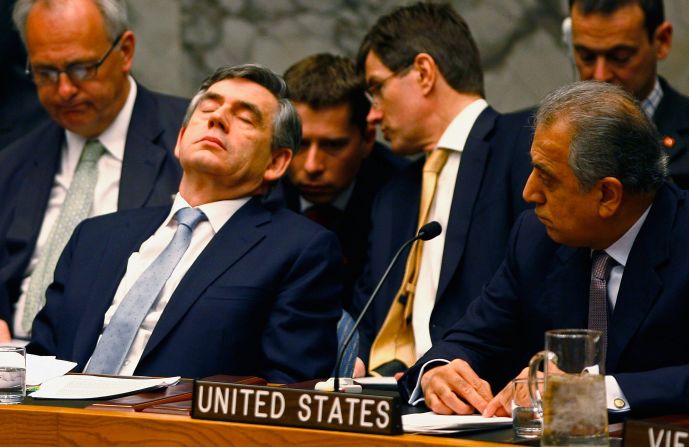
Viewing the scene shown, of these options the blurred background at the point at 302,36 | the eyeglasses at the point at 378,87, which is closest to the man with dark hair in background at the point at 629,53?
the eyeglasses at the point at 378,87

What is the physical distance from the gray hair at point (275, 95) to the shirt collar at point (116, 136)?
31.4 inches

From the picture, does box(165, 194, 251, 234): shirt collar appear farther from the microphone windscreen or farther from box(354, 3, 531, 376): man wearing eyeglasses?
the microphone windscreen

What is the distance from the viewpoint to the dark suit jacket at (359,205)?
428 centimetres

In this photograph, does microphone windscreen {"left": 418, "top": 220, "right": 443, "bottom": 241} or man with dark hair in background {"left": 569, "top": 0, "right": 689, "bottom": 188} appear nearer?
microphone windscreen {"left": 418, "top": 220, "right": 443, "bottom": 241}

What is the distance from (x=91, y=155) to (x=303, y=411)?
7.87 ft

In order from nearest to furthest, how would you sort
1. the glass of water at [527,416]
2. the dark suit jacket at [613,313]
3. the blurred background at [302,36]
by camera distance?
1. the glass of water at [527,416]
2. the dark suit jacket at [613,313]
3. the blurred background at [302,36]

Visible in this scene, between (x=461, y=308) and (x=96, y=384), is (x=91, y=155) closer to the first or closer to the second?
(x=461, y=308)

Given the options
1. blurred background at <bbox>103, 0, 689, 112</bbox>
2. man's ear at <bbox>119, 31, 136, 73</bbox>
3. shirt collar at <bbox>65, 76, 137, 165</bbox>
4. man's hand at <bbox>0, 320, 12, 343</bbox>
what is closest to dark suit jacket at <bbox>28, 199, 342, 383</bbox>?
man's hand at <bbox>0, 320, 12, 343</bbox>

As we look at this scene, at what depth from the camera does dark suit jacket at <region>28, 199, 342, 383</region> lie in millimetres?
3180

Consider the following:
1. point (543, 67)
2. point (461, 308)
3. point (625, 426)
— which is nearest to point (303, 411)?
point (625, 426)

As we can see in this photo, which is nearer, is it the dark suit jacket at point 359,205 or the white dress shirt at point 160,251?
the white dress shirt at point 160,251

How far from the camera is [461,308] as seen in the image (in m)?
3.71

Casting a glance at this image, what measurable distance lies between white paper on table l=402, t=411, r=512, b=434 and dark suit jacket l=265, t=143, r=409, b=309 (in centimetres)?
174

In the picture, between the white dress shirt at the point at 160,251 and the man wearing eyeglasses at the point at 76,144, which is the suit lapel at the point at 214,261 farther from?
the man wearing eyeglasses at the point at 76,144
